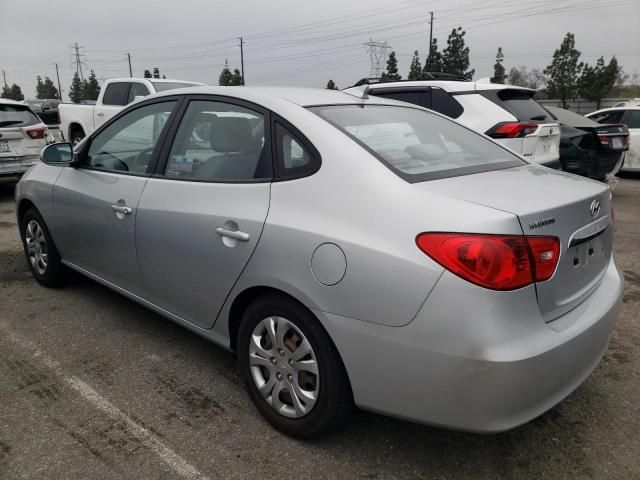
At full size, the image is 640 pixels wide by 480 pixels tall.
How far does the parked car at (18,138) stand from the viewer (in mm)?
7898

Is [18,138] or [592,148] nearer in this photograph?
[592,148]

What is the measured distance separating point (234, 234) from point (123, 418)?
1.08 metres

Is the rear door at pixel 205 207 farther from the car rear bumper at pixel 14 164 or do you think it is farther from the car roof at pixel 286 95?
the car rear bumper at pixel 14 164

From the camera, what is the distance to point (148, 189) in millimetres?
2943

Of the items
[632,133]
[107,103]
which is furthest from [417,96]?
[107,103]

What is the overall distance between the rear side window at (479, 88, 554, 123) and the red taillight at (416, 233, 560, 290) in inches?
185

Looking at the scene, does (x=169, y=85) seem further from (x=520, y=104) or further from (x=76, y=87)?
(x=76, y=87)

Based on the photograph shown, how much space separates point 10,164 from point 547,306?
8315 millimetres

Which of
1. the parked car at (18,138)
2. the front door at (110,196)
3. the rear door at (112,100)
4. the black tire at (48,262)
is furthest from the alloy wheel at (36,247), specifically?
the rear door at (112,100)

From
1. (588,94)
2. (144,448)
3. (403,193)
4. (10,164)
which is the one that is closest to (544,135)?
(403,193)

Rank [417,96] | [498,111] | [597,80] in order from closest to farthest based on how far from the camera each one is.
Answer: [498,111], [417,96], [597,80]

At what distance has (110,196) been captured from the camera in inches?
126

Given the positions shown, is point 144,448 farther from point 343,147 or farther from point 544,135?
point 544,135

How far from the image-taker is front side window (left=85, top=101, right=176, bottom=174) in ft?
10.3
